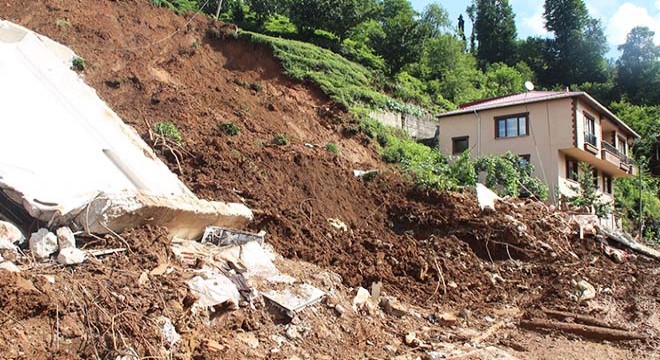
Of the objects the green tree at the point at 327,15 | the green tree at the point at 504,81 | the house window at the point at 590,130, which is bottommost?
the house window at the point at 590,130

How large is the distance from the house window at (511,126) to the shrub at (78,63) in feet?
57.9

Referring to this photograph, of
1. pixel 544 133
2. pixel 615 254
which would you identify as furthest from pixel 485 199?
pixel 544 133

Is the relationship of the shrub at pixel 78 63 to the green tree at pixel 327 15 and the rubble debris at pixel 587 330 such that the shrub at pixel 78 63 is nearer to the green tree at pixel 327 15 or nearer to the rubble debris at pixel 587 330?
the rubble debris at pixel 587 330

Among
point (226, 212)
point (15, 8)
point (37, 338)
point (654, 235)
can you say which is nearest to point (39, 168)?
point (226, 212)

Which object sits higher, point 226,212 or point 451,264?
point 226,212

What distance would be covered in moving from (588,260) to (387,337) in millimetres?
6454

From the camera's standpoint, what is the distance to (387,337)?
7066mm

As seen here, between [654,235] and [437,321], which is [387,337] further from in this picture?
[654,235]

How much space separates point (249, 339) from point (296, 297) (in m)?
1.06

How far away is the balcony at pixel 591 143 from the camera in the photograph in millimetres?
23906

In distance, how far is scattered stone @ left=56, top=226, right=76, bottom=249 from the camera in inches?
224

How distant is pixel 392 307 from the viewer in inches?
312

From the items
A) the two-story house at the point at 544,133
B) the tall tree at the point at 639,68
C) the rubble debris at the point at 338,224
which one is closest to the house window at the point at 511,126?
the two-story house at the point at 544,133

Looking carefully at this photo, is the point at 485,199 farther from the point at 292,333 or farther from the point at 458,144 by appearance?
the point at 458,144
